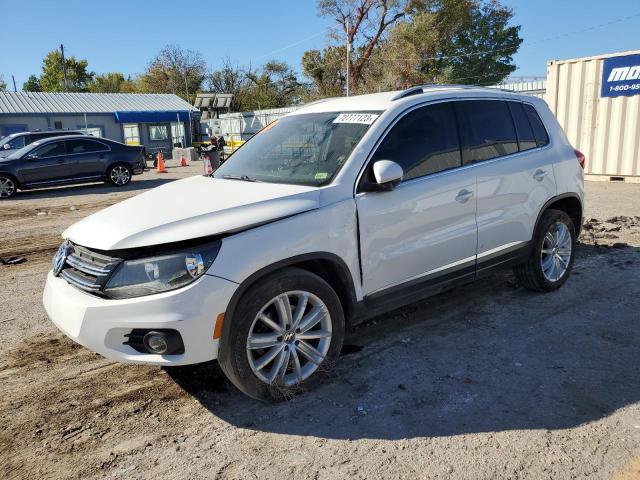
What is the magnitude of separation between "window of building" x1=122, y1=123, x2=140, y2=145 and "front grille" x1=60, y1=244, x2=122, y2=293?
36460 mm

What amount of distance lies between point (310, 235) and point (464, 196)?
4.72 ft

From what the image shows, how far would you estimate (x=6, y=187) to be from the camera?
14.3 metres

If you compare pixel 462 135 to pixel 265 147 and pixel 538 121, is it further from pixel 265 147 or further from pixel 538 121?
pixel 265 147

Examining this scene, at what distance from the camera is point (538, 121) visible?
4.90 metres

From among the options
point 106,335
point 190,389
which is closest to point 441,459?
point 190,389

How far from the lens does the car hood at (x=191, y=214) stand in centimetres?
294

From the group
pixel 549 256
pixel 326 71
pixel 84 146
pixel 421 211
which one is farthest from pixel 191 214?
pixel 326 71

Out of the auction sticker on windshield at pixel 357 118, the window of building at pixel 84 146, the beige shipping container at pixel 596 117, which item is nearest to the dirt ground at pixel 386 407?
the auction sticker on windshield at pixel 357 118

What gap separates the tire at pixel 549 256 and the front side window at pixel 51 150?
1378 cm

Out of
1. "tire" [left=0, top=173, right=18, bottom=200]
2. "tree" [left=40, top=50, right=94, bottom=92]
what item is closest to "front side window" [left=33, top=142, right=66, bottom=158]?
"tire" [left=0, top=173, right=18, bottom=200]

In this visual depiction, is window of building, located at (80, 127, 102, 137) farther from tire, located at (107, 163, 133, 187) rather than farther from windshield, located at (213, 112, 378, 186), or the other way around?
windshield, located at (213, 112, 378, 186)

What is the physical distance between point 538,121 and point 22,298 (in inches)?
215

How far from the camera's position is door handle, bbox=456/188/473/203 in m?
3.97

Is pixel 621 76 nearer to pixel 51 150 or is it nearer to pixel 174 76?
pixel 51 150
